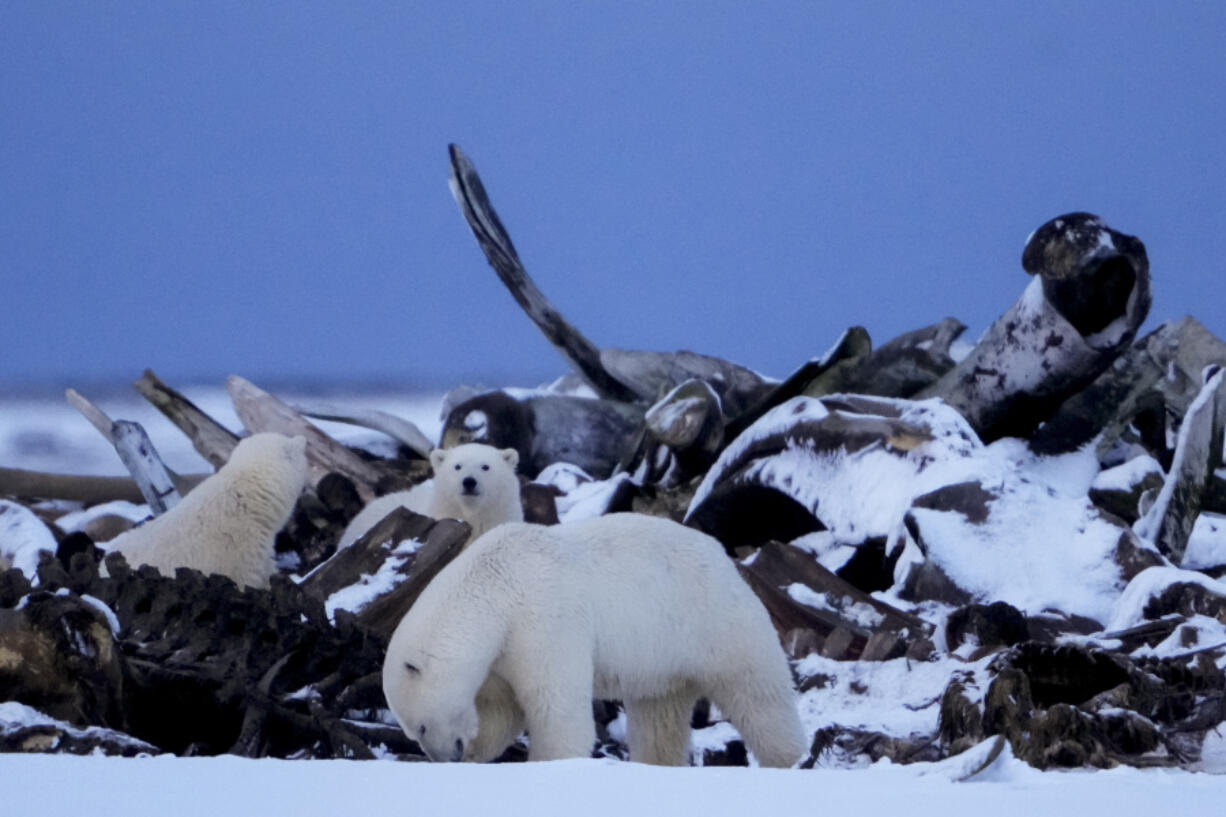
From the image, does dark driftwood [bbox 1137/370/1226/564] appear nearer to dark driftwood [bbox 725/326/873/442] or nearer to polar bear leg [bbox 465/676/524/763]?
dark driftwood [bbox 725/326/873/442]

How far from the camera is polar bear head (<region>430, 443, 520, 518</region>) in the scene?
20.1ft

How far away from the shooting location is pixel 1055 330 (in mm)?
5988

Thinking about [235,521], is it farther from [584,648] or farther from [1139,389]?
[1139,389]

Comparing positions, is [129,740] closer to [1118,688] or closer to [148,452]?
[1118,688]

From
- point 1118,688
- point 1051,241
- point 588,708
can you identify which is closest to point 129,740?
point 588,708

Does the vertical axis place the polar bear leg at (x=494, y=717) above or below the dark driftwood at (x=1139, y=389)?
below

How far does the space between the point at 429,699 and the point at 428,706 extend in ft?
0.05

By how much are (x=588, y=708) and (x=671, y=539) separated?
1.86 feet

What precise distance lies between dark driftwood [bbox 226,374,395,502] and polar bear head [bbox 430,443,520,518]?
4.40 feet

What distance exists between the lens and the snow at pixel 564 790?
158cm

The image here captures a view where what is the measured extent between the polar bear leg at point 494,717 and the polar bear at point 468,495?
273cm

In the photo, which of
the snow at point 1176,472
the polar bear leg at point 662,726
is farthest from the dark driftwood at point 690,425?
the polar bear leg at point 662,726

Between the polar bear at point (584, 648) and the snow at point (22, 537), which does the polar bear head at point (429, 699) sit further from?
the snow at point (22, 537)

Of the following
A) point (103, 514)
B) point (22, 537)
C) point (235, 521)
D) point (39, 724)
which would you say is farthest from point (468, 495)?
point (39, 724)
